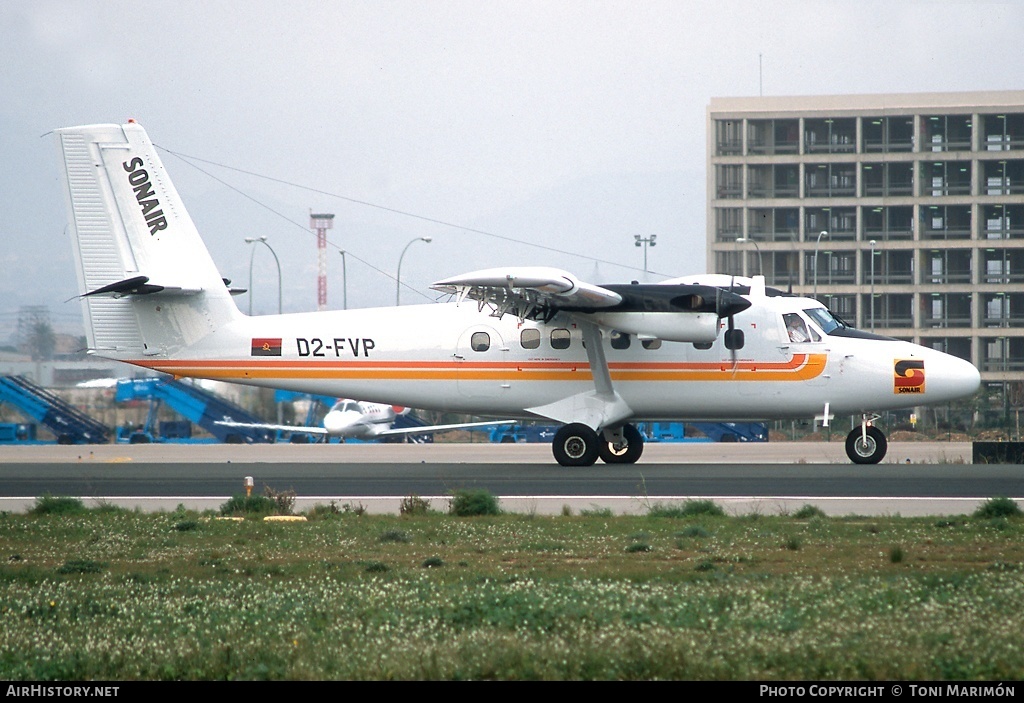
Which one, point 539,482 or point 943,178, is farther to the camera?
point 943,178

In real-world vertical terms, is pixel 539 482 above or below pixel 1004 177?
below

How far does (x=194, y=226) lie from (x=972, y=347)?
54.1m

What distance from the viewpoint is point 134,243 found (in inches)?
902

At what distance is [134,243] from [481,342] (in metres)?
7.43

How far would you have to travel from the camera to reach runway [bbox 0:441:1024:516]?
49.7 ft

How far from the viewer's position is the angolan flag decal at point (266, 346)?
75.7 ft

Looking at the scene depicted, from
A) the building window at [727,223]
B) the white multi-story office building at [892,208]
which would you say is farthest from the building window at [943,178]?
the building window at [727,223]

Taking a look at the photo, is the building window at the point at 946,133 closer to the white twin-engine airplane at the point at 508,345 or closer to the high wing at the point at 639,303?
Result: the white twin-engine airplane at the point at 508,345

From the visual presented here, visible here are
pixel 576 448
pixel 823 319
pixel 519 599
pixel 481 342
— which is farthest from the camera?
pixel 481 342

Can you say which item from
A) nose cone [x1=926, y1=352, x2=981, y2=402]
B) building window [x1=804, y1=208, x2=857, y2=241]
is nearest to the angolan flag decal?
nose cone [x1=926, y1=352, x2=981, y2=402]

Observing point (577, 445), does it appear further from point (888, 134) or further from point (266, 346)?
point (888, 134)

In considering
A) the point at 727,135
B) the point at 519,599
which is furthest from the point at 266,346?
the point at 727,135
